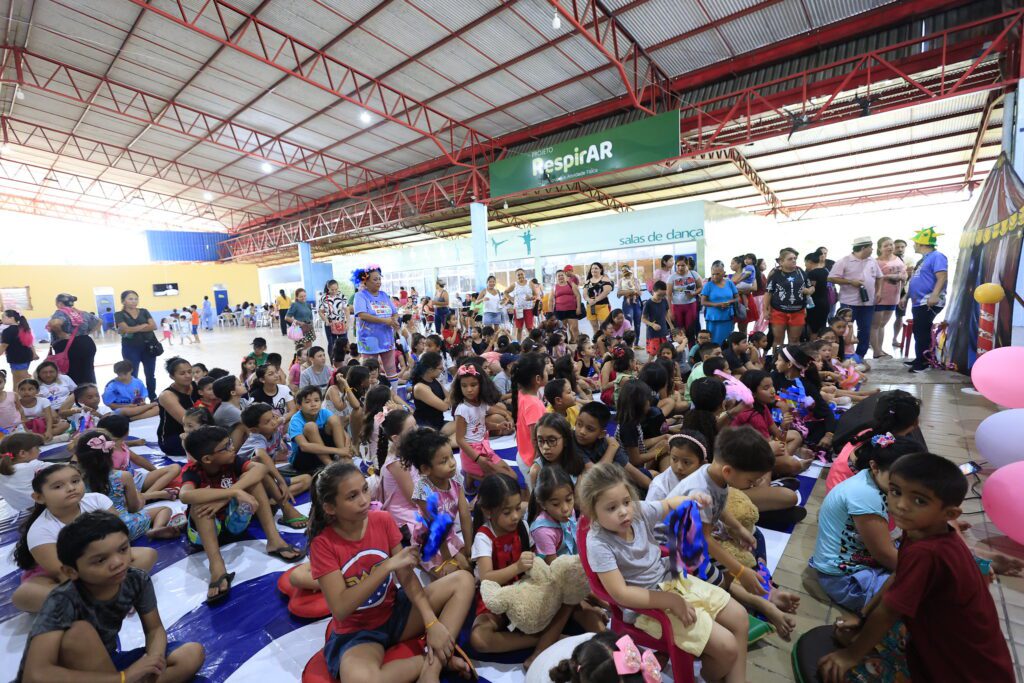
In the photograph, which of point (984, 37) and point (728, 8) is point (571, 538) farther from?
point (984, 37)

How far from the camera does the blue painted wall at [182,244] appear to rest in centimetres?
2400

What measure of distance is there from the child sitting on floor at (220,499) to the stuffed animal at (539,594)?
1246mm

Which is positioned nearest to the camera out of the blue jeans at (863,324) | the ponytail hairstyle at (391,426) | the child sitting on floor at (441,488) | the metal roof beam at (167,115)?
the child sitting on floor at (441,488)

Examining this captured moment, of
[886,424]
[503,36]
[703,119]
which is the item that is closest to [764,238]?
[703,119]

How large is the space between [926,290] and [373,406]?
5.76m

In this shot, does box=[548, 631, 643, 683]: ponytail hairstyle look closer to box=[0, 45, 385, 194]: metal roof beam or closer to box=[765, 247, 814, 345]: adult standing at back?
box=[765, 247, 814, 345]: adult standing at back

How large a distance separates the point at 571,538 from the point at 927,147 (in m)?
13.8

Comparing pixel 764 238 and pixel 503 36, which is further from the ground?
pixel 503 36

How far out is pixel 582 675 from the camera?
1.07m

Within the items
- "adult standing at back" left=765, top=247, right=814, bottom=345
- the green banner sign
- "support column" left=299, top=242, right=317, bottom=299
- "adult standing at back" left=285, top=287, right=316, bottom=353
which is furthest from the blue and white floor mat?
"support column" left=299, top=242, right=317, bottom=299

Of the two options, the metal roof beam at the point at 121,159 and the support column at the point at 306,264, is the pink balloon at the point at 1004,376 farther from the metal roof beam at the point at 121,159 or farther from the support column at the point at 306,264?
the support column at the point at 306,264

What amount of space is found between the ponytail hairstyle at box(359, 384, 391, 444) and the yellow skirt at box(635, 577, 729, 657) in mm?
1955

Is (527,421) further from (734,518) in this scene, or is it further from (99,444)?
(99,444)

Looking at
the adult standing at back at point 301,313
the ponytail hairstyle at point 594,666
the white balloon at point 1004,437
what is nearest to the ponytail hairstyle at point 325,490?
the ponytail hairstyle at point 594,666
